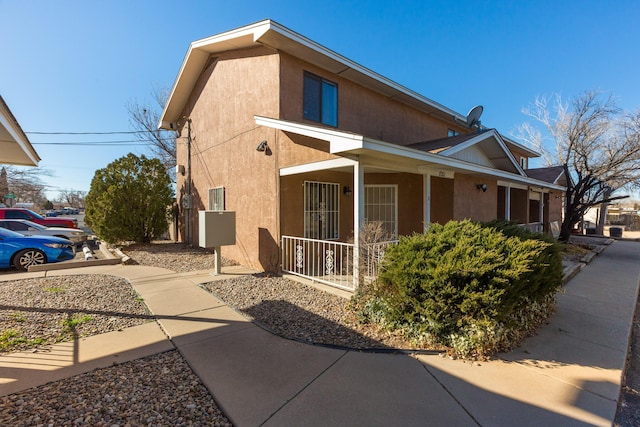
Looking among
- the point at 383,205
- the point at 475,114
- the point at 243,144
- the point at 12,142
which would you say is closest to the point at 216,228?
the point at 243,144

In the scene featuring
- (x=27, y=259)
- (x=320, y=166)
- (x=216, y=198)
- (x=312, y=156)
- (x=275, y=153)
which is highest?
(x=275, y=153)

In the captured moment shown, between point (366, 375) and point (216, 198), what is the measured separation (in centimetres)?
891

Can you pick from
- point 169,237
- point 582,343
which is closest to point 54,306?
point 582,343

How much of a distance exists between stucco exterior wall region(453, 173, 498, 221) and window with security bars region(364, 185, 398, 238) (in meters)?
1.77

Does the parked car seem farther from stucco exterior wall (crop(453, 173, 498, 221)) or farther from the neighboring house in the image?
stucco exterior wall (crop(453, 173, 498, 221))

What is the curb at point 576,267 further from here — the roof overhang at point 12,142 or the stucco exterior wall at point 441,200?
the roof overhang at point 12,142

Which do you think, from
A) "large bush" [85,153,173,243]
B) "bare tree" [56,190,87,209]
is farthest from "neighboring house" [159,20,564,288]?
"bare tree" [56,190,87,209]

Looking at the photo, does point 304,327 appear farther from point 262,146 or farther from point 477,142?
point 477,142

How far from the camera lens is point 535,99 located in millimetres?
18688

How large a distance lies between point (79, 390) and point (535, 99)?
78.9 ft

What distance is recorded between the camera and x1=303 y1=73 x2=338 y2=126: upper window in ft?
27.4

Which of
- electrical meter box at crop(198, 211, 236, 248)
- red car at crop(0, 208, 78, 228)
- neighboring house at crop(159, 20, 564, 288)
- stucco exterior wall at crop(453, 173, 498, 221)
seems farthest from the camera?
red car at crop(0, 208, 78, 228)

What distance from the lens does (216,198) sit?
35.3 ft

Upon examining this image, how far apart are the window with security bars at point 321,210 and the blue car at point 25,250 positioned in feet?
24.6
